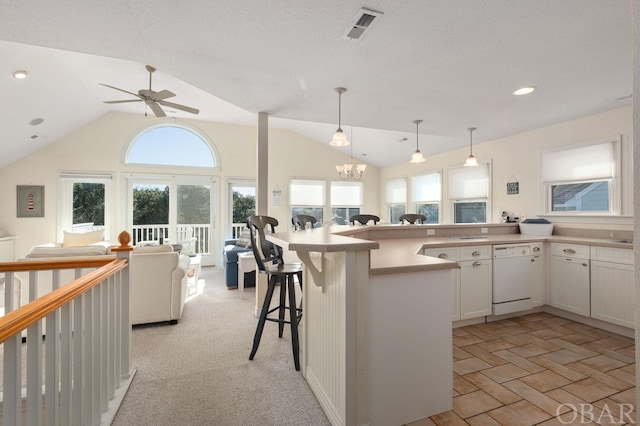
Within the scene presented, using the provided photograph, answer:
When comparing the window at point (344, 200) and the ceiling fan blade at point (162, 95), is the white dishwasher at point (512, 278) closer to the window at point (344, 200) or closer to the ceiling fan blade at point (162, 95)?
the ceiling fan blade at point (162, 95)

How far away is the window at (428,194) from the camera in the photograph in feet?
20.2

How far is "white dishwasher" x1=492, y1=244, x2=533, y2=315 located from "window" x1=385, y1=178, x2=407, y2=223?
3665mm

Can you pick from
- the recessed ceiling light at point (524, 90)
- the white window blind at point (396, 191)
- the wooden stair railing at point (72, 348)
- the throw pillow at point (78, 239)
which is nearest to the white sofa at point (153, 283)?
the wooden stair railing at point (72, 348)

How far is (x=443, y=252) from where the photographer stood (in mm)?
Answer: 2949

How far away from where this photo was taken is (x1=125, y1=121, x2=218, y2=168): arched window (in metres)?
6.32

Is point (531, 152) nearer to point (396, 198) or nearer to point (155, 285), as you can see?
point (396, 198)

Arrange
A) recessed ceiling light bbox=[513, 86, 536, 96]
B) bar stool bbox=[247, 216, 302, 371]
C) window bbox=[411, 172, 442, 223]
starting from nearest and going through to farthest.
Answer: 1. bar stool bbox=[247, 216, 302, 371]
2. recessed ceiling light bbox=[513, 86, 536, 96]
3. window bbox=[411, 172, 442, 223]

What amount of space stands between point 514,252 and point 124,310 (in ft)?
12.5

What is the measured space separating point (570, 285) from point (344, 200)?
524 centimetres

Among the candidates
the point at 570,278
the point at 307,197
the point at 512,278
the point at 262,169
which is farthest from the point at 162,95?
the point at 570,278

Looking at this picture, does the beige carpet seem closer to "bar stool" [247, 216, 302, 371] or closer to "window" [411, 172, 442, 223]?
"bar stool" [247, 216, 302, 371]

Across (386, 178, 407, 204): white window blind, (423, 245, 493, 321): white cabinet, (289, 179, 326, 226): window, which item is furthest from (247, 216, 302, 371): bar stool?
(386, 178, 407, 204): white window blind

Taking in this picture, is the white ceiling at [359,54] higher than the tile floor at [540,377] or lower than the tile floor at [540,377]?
higher

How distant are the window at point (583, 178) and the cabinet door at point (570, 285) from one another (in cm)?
85
